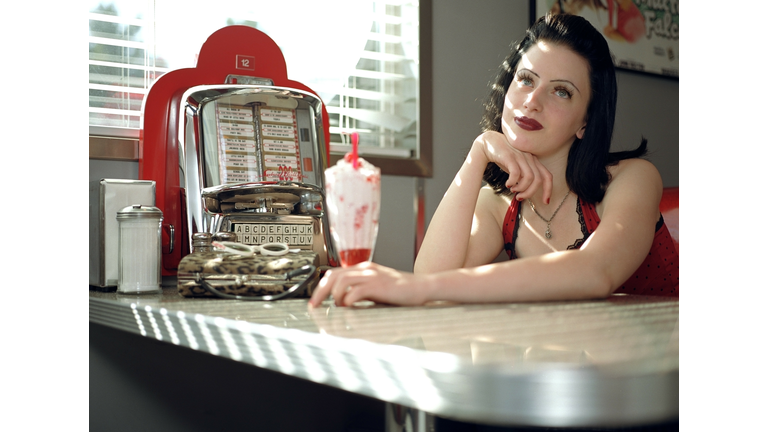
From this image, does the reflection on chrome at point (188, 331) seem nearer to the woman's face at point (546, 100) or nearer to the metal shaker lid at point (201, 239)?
the metal shaker lid at point (201, 239)

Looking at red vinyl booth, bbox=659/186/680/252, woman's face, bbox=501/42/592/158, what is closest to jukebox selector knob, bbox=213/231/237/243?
woman's face, bbox=501/42/592/158

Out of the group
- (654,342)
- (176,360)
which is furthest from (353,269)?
(176,360)

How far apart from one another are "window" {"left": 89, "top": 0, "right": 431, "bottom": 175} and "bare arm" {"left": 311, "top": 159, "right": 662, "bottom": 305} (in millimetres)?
1013

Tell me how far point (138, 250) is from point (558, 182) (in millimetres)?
908

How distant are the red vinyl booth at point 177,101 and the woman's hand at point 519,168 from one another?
0.59 meters

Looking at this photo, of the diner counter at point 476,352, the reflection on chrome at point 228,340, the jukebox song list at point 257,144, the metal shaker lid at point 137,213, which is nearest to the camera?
the diner counter at point 476,352

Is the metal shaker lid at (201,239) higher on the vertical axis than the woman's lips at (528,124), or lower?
lower

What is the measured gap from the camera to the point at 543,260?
2.95 feet

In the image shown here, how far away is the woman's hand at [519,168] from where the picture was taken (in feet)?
3.86

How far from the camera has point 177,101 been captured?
143cm

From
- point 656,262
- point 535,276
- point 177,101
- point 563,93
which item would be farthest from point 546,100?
point 177,101

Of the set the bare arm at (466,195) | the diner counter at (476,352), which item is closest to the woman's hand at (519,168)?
the bare arm at (466,195)

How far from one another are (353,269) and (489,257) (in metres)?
0.79
